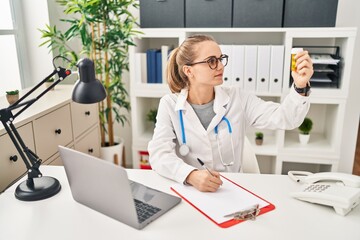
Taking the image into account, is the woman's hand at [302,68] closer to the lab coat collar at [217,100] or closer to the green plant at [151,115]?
the lab coat collar at [217,100]

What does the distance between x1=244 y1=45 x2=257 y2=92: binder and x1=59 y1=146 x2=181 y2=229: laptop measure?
1.62 metres

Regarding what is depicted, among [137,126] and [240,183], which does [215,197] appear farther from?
[137,126]

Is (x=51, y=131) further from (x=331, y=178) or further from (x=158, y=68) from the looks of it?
(x=331, y=178)

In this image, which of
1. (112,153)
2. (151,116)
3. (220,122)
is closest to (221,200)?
(220,122)

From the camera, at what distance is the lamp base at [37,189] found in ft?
4.22

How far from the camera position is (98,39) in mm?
2785

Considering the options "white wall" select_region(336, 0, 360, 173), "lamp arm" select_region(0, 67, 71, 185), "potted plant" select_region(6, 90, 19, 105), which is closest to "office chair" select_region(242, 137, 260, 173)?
"lamp arm" select_region(0, 67, 71, 185)

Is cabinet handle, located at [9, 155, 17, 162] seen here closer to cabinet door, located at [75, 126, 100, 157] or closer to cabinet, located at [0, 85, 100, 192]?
cabinet, located at [0, 85, 100, 192]

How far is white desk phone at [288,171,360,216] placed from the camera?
1.15 metres

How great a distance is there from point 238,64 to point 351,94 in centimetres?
97

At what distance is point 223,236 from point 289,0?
1.98 m

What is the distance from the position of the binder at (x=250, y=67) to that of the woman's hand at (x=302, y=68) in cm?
117

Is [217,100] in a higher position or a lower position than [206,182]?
higher

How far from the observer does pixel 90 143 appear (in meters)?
2.67
